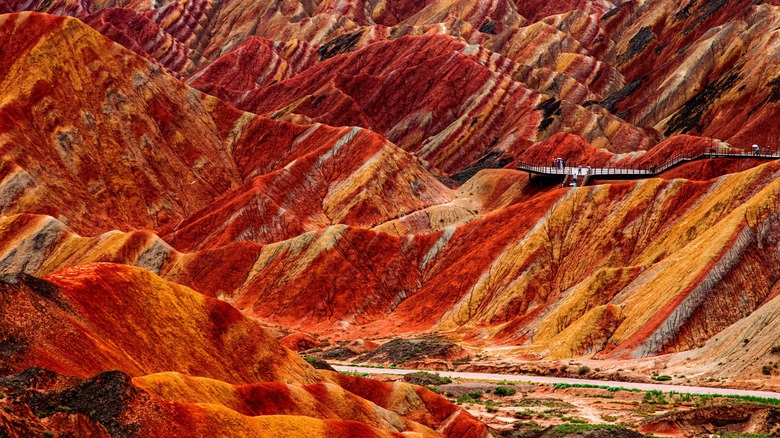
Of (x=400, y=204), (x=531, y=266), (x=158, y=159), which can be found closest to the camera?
(x=531, y=266)

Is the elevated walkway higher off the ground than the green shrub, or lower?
higher

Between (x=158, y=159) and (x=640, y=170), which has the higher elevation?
(x=640, y=170)

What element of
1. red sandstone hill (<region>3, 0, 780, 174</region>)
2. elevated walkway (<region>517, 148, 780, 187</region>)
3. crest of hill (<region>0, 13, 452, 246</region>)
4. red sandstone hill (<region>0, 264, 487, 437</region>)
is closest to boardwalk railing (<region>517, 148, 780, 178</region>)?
elevated walkway (<region>517, 148, 780, 187</region>)

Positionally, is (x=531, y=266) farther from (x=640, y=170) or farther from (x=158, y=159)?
(x=158, y=159)

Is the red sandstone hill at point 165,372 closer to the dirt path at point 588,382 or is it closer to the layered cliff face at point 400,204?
the layered cliff face at point 400,204

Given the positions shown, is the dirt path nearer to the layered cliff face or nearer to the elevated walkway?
the layered cliff face

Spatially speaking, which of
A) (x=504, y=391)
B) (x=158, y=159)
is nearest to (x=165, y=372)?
(x=504, y=391)

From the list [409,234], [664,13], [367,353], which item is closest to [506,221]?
[409,234]

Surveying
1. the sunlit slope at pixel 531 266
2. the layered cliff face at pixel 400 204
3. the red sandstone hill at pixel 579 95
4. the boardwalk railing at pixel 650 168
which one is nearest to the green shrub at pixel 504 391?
the layered cliff face at pixel 400 204

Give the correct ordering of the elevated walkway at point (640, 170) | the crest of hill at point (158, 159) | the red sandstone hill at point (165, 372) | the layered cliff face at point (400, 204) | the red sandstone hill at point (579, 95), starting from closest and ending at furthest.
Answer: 1. the red sandstone hill at point (165, 372)
2. the layered cliff face at point (400, 204)
3. the elevated walkway at point (640, 170)
4. the crest of hill at point (158, 159)
5. the red sandstone hill at point (579, 95)
